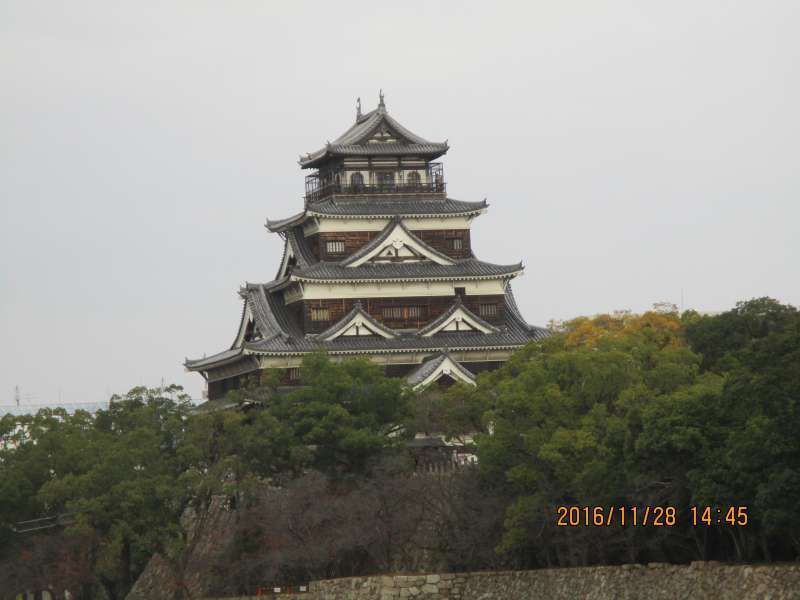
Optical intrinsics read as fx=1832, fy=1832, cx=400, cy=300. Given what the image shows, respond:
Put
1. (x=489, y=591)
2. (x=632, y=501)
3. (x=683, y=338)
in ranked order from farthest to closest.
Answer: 1. (x=683, y=338)
2. (x=489, y=591)
3. (x=632, y=501)

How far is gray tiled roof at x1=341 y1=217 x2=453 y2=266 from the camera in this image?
57.2 m

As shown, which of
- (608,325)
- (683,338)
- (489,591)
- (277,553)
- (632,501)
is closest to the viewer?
(632,501)

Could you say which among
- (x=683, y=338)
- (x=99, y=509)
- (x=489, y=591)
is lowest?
(x=489, y=591)

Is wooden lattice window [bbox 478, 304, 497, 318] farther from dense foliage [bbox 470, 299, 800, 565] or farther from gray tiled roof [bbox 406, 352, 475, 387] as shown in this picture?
dense foliage [bbox 470, 299, 800, 565]

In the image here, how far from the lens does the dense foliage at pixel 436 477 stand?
33.3m

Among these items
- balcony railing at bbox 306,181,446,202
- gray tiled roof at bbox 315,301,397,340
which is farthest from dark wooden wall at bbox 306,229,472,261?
gray tiled roof at bbox 315,301,397,340

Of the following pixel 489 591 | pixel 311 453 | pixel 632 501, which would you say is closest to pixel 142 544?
pixel 311 453

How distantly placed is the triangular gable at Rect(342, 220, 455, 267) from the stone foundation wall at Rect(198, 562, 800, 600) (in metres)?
15.4

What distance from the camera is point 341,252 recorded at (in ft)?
192

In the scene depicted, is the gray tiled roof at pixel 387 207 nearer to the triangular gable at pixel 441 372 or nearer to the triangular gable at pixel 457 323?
the triangular gable at pixel 457 323

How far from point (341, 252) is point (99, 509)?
52.0 ft

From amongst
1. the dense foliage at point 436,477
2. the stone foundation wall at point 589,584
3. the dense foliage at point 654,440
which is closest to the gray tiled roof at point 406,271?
the dense foliage at point 436,477

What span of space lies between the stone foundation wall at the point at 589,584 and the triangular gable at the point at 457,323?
13571 millimetres

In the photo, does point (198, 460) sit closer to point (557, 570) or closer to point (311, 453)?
point (311, 453)
